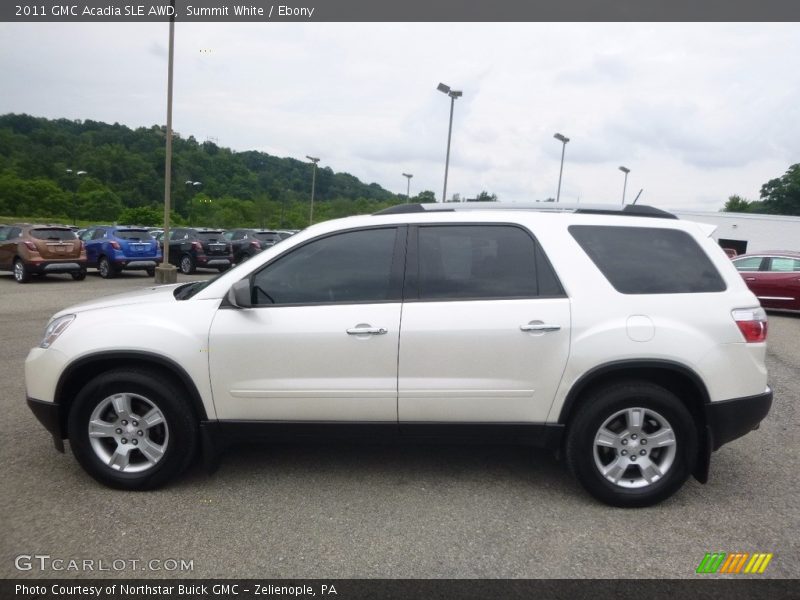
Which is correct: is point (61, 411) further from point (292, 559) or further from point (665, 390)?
point (665, 390)

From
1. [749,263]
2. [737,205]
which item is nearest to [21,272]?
[749,263]

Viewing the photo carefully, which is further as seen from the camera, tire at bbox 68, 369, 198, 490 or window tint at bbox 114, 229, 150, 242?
window tint at bbox 114, 229, 150, 242

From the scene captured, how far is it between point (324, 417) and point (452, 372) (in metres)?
0.84

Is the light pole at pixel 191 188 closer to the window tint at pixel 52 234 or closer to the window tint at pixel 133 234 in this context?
the window tint at pixel 133 234

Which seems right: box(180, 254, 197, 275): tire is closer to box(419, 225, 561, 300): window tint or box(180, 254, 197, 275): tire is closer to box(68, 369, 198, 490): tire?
box(68, 369, 198, 490): tire

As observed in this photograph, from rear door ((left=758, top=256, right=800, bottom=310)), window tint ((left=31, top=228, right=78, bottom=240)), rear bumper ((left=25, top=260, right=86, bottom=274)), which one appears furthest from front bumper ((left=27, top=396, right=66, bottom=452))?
window tint ((left=31, top=228, right=78, bottom=240))

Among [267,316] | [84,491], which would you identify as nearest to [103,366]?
[84,491]

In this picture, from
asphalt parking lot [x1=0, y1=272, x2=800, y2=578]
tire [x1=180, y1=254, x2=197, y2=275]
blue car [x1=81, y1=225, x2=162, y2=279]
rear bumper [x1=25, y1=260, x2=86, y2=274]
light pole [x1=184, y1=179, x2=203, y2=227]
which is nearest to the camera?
asphalt parking lot [x1=0, y1=272, x2=800, y2=578]

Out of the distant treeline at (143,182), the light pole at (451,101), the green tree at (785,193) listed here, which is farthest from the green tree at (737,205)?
the light pole at (451,101)

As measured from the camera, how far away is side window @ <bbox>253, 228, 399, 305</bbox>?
3779mm

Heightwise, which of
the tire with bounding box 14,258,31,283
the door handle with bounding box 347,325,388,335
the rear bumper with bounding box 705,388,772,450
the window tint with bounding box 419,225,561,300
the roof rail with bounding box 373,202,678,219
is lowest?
the tire with bounding box 14,258,31,283

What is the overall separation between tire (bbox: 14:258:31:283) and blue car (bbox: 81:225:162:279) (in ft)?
8.21

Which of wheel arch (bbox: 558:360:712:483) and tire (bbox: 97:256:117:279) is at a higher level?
wheel arch (bbox: 558:360:712:483)

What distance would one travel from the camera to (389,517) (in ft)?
11.6
